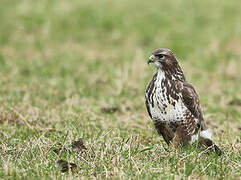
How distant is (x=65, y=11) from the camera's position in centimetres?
1492

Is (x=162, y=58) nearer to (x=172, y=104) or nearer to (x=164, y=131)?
(x=172, y=104)

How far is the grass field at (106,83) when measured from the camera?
4.88 metres

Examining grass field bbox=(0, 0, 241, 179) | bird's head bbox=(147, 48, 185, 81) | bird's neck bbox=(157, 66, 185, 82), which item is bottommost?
grass field bbox=(0, 0, 241, 179)

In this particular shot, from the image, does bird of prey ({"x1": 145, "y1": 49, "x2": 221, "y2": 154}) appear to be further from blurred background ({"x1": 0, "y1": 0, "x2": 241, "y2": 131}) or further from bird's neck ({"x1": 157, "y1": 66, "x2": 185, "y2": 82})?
blurred background ({"x1": 0, "y1": 0, "x2": 241, "y2": 131})

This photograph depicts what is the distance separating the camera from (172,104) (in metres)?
5.65

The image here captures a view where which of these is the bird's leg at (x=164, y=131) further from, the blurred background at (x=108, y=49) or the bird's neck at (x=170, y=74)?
the blurred background at (x=108, y=49)

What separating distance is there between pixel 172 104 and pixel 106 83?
4.39m

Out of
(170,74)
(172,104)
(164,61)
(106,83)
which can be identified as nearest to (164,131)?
(172,104)

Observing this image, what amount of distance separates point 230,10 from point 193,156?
36.7 feet

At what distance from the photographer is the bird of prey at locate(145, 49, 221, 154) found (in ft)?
18.6

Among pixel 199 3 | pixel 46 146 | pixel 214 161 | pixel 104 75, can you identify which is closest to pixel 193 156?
pixel 214 161

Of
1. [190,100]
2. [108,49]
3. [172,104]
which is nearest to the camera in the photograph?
[172,104]

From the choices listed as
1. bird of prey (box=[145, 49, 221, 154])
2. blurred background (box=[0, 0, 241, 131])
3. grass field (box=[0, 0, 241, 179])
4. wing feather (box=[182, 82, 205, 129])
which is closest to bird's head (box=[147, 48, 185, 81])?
bird of prey (box=[145, 49, 221, 154])

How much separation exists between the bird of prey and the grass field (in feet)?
0.79
